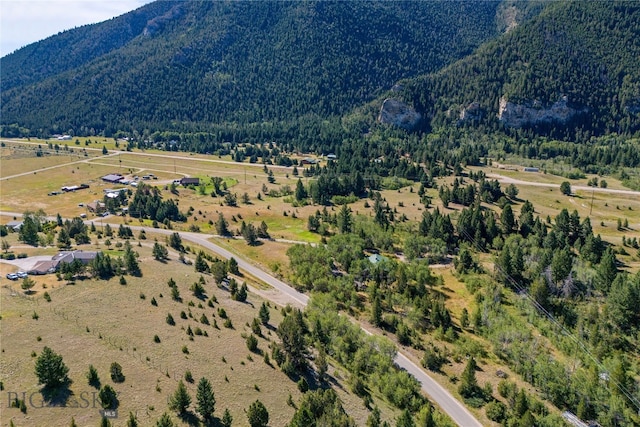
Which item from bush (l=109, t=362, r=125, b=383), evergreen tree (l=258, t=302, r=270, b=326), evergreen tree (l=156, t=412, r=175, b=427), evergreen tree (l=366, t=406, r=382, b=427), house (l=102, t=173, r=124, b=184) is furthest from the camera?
house (l=102, t=173, r=124, b=184)

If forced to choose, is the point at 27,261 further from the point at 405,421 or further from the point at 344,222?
the point at 405,421

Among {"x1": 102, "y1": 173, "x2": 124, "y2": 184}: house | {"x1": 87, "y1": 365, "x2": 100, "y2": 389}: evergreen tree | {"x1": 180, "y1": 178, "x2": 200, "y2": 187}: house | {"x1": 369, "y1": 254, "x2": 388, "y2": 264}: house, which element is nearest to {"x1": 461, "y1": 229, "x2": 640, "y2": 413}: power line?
{"x1": 369, "y1": 254, "x2": 388, "y2": 264}: house

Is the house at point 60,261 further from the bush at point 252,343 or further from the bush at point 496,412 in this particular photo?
the bush at point 496,412

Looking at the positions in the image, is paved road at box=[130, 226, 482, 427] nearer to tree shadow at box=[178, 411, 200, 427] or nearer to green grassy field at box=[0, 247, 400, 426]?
green grassy field at box=[0, 247, 400, 426]

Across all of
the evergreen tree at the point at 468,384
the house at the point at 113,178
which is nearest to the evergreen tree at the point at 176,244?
the evergreen tree at the point at 468,384

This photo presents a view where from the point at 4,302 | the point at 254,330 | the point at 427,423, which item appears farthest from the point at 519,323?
the point at 4,302

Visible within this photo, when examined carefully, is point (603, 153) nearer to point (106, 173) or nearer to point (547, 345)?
point (547, 345)
